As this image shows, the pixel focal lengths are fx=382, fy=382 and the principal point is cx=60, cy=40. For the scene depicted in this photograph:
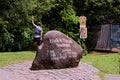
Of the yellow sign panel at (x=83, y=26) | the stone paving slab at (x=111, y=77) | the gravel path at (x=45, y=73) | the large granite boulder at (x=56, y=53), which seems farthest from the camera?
→ the yellow sign panel at (x=83, y=26)

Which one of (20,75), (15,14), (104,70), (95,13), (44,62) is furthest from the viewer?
(95,13)

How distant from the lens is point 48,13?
2458 cm

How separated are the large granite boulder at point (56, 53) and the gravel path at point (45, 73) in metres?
0.26

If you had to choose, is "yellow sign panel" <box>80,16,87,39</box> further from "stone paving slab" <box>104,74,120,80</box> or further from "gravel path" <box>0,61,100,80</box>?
"stone paving slab" <box>104,74,120,80</box>

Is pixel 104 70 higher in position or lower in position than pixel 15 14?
lower

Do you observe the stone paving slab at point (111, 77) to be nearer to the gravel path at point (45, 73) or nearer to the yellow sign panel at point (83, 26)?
the gravel path at point (45, 73)

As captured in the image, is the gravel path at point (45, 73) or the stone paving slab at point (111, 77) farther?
the stone paving slab at point (111, 77)

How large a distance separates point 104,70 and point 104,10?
11.6 m

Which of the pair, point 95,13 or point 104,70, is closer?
point 104,70

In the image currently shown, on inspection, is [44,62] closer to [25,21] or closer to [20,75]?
[20,75]

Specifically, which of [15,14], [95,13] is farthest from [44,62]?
[95,13]

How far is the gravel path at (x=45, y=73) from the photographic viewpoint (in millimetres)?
12664

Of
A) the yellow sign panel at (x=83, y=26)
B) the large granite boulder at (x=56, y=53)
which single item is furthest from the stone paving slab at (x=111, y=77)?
the yellow sign panel at (x=83, y=26)

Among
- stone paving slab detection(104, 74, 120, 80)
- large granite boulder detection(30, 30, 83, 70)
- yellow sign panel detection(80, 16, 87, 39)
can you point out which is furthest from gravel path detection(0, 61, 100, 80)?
yellow sign panel detection(80, 16, 87, 39)
